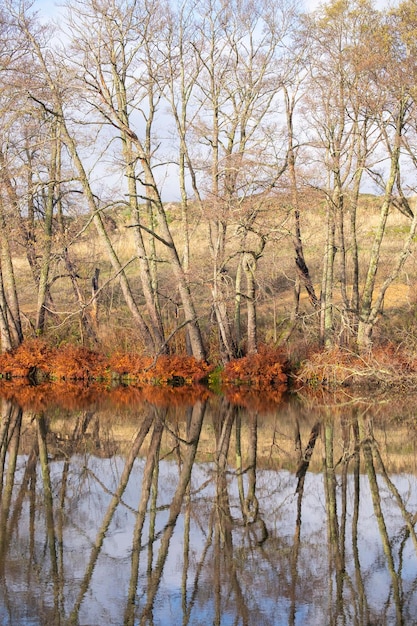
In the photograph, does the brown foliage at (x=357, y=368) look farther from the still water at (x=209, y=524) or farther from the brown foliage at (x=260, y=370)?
the still water at (x=209, y=524)

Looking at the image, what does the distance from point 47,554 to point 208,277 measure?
20.0m

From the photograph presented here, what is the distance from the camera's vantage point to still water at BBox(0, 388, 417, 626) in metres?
7.16

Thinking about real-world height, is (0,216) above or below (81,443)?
above

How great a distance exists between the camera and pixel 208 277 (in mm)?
28234

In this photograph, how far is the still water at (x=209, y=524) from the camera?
282 inches

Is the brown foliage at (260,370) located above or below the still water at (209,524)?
below

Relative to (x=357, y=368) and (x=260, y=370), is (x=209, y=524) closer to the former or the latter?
(x=357, y=368)

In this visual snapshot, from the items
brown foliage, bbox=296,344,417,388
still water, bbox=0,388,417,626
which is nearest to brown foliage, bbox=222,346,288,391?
brown foliage, bbox=296,344,417,388

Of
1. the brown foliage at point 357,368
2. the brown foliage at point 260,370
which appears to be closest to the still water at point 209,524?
the brown foliage at point 357,368

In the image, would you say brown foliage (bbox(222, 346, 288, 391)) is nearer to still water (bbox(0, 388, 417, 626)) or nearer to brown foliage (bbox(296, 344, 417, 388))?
brown foliage (bbox(296, 344, 417, 388))

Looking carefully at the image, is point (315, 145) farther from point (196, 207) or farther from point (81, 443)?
point (81, 443)

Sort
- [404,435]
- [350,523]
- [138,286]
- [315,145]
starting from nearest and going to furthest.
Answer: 1. [350,523]
2. [404,435]
3. [315,145]
4. [138,286]

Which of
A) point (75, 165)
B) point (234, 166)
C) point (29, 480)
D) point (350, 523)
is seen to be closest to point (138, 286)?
point (75, 165)

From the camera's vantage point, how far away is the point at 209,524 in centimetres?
969
